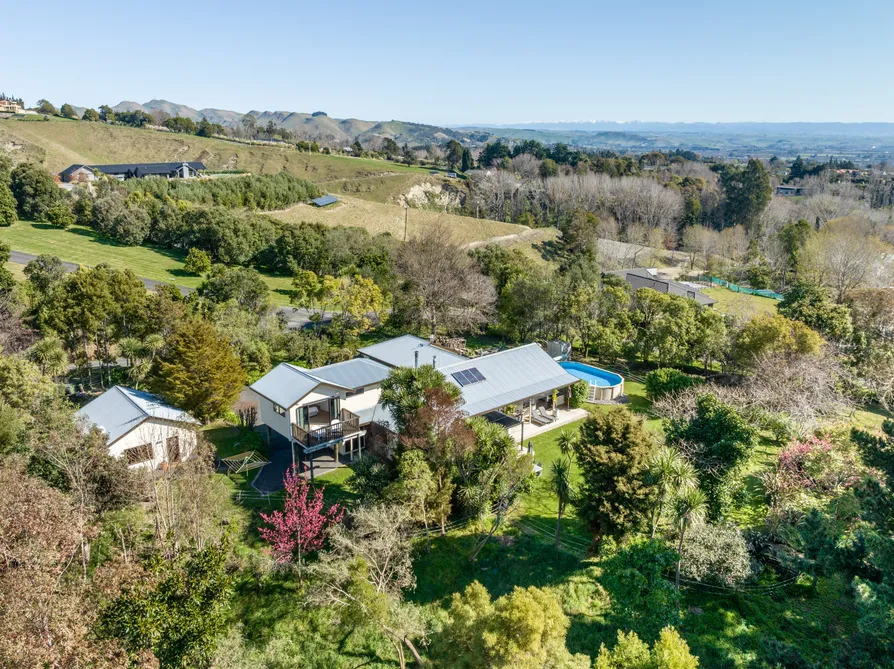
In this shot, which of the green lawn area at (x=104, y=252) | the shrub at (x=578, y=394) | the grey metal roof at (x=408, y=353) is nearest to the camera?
the grey metal roof at (x=408, y=353)

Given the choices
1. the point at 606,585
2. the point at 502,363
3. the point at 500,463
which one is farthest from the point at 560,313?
the point at 606,585

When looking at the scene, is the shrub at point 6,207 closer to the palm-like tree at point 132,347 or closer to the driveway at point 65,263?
the driveway at point 65,263

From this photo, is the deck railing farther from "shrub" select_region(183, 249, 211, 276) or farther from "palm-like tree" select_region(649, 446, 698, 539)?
"shrub" select_region(183, 249, 211, 276)

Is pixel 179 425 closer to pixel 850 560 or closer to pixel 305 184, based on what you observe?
pixel 850 560

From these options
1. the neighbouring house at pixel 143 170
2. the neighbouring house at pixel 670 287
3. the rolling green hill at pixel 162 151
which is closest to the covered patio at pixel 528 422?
the neighbouring house at pixel 670 287

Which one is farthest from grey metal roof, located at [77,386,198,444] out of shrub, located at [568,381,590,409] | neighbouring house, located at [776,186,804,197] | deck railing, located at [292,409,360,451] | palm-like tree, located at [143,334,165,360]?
neighbouring house, located at [776,186,804,197]

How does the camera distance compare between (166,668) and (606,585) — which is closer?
(166,668)
